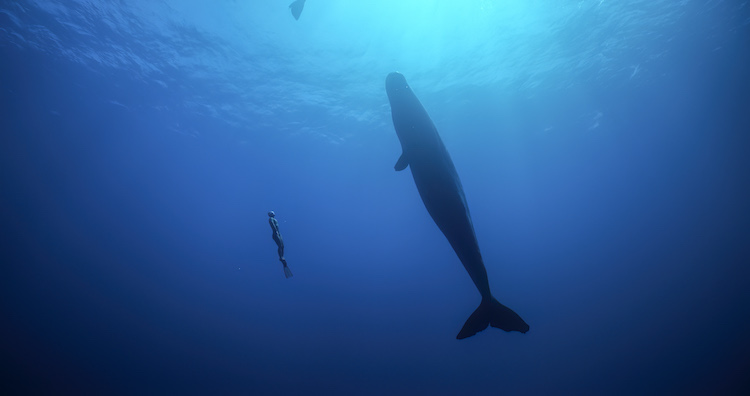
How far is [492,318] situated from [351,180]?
33.5 meters

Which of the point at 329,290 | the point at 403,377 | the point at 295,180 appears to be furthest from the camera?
the point at 329,290

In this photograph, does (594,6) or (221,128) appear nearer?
(594,6)

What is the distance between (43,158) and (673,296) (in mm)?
61051

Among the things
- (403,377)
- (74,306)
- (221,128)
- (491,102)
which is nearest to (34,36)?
(221,128)

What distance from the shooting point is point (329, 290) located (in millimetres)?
54281

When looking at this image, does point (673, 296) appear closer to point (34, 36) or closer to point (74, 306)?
point (34, 36)

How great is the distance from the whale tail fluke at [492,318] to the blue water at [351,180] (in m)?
12.9

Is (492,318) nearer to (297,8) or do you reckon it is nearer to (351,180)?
(297,8)

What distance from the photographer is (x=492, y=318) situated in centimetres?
361

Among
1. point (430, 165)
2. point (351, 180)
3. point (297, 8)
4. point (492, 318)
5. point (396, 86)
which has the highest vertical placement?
point (351, 180)

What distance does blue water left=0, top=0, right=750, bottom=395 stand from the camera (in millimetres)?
14977

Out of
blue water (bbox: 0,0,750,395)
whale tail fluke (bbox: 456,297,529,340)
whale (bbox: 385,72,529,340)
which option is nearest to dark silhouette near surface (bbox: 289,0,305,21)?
whale (bbox: 385,72,529,340)

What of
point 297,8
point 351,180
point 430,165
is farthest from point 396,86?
point 351,180

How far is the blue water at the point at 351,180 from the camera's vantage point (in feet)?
49.1
